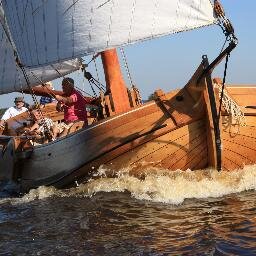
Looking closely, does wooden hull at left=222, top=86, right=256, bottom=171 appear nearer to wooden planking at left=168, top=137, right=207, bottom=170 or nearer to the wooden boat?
the wooden boat

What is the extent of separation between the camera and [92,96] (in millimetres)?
14555

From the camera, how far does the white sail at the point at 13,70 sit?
17156 millimetres

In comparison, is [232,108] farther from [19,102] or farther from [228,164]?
[19,102]

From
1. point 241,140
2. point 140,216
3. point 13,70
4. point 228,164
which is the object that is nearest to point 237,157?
point 228,164

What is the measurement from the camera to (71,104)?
13.5m

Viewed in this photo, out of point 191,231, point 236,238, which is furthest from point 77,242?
point 236,238

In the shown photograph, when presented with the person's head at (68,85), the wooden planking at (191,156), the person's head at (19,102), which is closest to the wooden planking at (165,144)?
the wooden planking at (191,156)

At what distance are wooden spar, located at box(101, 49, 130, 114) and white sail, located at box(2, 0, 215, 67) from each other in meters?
1.24

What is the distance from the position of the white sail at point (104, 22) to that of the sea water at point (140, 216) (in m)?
2.63

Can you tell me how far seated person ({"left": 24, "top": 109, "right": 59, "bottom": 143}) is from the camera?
43.6ft

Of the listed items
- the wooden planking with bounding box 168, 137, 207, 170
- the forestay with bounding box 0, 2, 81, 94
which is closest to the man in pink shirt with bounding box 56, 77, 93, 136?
the wooden planking with bounding box 168, 137, 207, 170

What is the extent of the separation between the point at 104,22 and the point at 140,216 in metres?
4.11

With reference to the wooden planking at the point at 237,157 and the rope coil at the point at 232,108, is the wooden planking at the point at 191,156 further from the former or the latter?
the rope coil at the point at 232,108

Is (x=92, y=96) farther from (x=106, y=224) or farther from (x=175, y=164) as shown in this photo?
(x=106, y=224)
